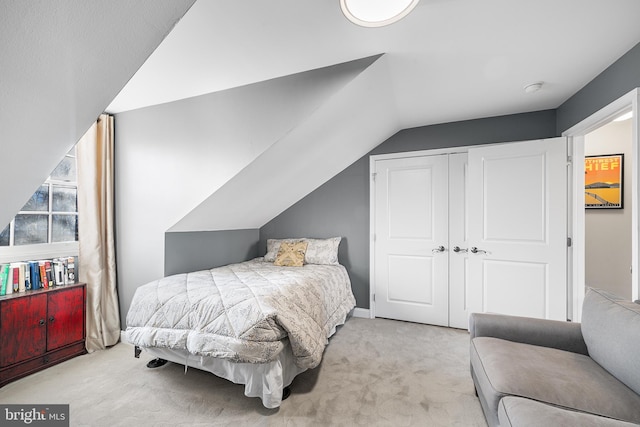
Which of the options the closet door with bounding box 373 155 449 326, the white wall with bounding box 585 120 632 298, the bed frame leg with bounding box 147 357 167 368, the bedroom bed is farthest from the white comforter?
the white wall with bounding box 585 120 632 298

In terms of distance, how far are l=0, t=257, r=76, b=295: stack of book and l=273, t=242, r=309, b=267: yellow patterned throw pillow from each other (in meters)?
1.91

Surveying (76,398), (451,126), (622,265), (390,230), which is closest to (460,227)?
(390,230)

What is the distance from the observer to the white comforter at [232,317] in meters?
1.70

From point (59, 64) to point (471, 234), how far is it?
3.19m

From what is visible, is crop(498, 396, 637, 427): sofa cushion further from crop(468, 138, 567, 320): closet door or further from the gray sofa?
crop(468, 138, 567, 320): closet door

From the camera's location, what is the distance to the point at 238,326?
5.67ft

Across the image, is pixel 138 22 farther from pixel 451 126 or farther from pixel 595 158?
pixel 595 158

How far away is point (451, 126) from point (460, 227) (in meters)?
1.15

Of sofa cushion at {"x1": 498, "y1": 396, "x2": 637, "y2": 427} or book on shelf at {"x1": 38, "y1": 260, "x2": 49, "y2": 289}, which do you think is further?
book on shelf at {"x1": 38, "y1": 260, "x2": 49, "y2": 289}

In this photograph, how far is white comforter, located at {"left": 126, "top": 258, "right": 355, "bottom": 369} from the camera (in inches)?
66.8

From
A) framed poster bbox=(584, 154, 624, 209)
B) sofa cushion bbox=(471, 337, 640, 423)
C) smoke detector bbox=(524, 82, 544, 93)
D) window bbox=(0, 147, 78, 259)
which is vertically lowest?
sofa cushion bbox=(471, 337, 640, 423)

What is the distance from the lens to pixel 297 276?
8.55 ft

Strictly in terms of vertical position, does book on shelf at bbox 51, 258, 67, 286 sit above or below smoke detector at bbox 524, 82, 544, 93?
below

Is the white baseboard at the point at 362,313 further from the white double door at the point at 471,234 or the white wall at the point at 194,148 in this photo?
the white wall at the point at 194,148
